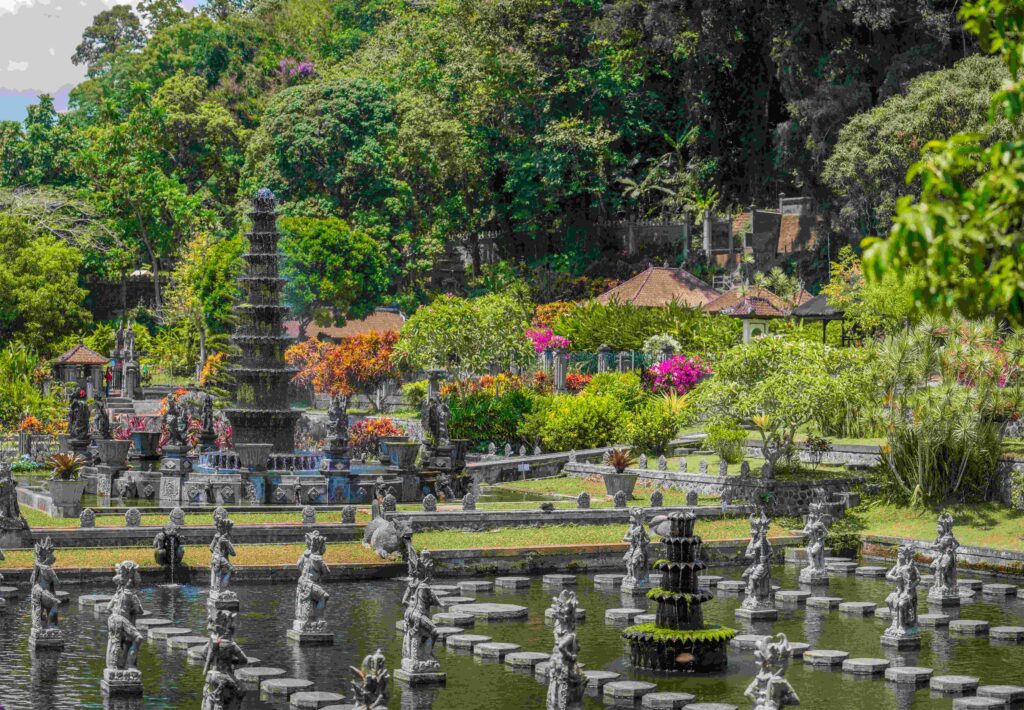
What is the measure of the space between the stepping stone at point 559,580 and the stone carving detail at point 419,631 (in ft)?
37.3

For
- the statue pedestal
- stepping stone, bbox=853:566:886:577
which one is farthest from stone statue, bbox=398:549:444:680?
stepping stone, bbox=853:566:886:577

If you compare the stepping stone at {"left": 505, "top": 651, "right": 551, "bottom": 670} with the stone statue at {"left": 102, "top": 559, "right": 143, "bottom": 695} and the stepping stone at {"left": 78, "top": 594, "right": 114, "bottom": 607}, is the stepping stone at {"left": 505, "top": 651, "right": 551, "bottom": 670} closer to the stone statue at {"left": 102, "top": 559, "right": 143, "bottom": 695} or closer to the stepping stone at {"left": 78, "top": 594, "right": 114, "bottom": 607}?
the stone statue at {"left": 102, "top": 559, "right": 143, "bottom": 695}

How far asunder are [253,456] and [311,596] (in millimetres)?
19879

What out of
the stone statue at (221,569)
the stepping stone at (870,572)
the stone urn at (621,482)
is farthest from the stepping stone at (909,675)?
the stone urn at (621,482)

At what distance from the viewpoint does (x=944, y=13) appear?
71500 millimetres

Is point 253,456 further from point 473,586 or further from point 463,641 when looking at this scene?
point 463,641

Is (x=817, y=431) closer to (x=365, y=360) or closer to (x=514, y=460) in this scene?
(x=514, y=460)

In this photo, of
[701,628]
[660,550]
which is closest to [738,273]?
[660,550]

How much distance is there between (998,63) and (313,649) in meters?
44.3

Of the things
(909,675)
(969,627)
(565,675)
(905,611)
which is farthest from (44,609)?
Result: (969,627)

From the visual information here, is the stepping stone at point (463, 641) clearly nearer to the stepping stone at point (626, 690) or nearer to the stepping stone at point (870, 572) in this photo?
the stepping stone at point (626, 690)

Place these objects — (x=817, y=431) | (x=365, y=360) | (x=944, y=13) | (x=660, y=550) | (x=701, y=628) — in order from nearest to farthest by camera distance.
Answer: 1. (x=701, y=628)
2. (x=660, y=550)
3. (x=817, y=431)
4. (x=944, y=13)
5. (x=365, y=360)

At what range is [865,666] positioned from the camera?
29875 mm

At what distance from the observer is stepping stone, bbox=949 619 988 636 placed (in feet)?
114
